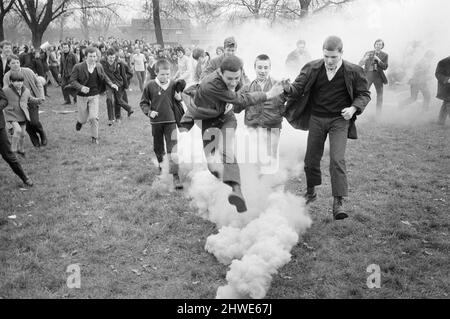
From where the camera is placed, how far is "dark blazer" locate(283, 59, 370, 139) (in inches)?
211

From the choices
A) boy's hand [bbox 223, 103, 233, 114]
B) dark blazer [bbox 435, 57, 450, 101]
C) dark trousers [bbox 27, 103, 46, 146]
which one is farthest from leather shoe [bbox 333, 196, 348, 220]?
dark blazer [bbox 435, 57, 450, 101]

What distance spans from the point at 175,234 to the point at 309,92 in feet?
9.10

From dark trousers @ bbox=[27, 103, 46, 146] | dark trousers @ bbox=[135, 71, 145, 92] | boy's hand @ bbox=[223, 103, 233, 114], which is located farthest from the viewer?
dark trousers @ bbox=[135, 71, 145, 92]

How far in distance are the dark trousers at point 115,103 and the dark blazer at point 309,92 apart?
297 inches

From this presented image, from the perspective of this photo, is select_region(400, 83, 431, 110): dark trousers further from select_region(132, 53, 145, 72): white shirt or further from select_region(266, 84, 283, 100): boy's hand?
select_region(132, 53, 145, 72): white shirt

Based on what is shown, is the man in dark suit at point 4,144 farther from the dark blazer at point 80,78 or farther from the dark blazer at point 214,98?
the dark blazer at point 214,98

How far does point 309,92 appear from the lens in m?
5.74

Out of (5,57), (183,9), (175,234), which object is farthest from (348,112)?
(183,9)

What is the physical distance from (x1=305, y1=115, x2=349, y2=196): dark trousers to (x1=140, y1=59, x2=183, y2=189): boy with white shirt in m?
2.39

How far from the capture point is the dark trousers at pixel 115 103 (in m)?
12.2

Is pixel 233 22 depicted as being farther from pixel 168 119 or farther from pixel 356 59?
pixel 168 119

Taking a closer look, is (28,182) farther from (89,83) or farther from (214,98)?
(214,98)
